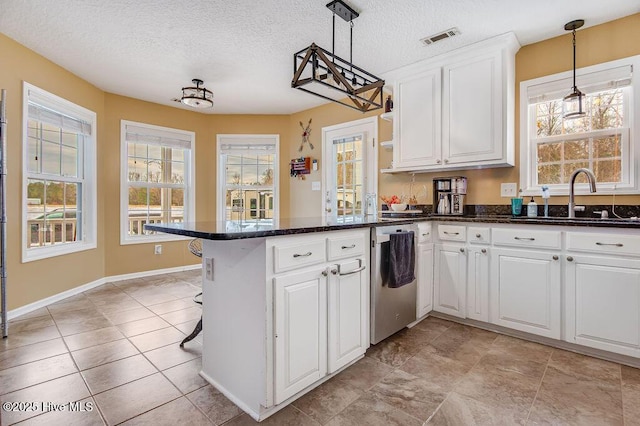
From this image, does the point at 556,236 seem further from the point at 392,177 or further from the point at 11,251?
the point at 11,251

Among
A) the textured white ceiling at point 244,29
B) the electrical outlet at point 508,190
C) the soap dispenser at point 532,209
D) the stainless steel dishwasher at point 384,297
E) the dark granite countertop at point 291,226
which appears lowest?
the stainless steel dishwasher at point 384,297

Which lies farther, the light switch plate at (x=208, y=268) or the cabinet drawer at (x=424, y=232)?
the cabinet drawer at (x=424, y=232)

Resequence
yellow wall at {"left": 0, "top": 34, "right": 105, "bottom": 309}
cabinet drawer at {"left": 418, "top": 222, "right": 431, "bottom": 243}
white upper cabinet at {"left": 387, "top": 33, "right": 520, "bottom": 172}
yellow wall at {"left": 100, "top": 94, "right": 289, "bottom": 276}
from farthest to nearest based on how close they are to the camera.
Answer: yellow wall at {"left": 100, "top": 94, "right": 289, "bottom": 276} < yellow wall at {"left": 0, "top": 34, "right": 105, "bottom": 309} < white upper cabinet at {"left": 387, "top": 33, "right": 520, "bottom": 172} < cabinet drawer at {"left": 418, "top": 222, "right": 431, "bottom": 243}

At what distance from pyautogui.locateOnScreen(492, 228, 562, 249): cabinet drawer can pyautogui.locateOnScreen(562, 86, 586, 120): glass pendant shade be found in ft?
3.36

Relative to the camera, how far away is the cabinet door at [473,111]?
9.33ft

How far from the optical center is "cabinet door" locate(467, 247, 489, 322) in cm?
261

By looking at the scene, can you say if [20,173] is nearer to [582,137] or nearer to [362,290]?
[362,290]

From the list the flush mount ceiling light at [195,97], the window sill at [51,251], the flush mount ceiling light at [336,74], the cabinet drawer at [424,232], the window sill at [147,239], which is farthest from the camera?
the window sill at [147,239]

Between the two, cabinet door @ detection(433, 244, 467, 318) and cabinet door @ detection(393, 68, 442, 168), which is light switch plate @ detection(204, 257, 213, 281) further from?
cabinet door @ detection(393, 68, 442, 168)

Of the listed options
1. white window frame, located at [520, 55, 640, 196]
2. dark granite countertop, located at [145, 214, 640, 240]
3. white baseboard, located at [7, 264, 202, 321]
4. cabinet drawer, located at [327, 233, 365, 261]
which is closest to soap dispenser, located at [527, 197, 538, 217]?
white window frame, located at [520, 55, 640, 196]

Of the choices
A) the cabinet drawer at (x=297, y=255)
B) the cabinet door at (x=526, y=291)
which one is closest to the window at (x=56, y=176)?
the cabinet drawer at (x=297, y=255)

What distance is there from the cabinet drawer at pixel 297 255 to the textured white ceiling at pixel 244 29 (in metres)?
1.87

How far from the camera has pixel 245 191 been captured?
17.6 ft

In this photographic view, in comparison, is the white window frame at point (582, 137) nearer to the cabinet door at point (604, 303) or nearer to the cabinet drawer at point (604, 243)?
the cabinet drawer at point (604, 243)
